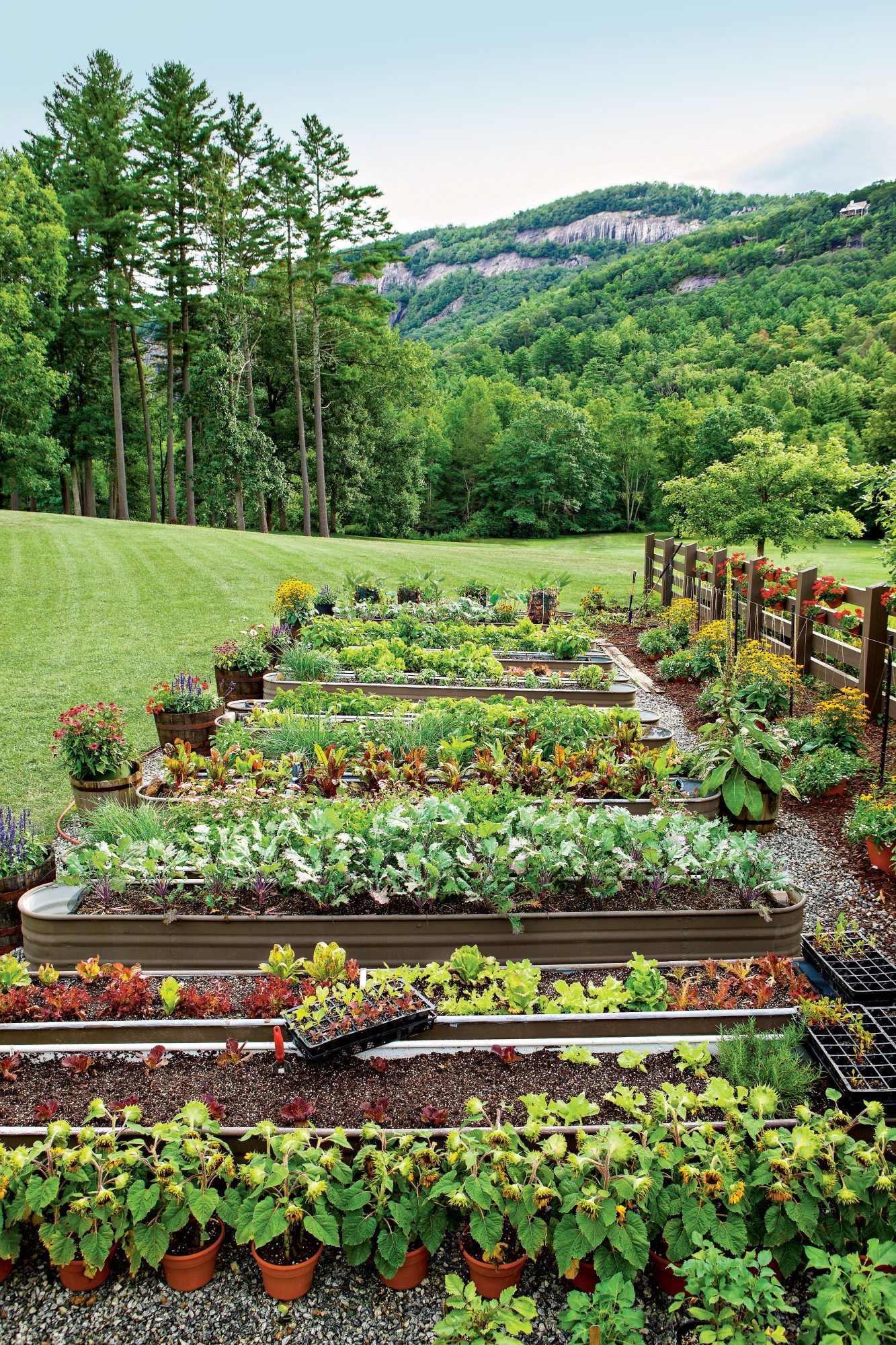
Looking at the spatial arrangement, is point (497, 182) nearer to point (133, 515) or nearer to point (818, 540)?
point (133, 515)

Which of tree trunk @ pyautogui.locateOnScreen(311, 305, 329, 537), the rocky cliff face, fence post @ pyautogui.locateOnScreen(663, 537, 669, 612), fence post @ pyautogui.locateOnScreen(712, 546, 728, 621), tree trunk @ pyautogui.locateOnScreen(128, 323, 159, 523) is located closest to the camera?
fence post @ pyautogui.locateOnScreen(712, 546, 728, 621)

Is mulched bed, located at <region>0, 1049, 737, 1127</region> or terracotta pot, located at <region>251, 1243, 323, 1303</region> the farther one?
mulched bed, located at <region>0, 1049, 737, 1127</region>

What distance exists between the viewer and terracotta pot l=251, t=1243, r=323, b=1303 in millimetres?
2000

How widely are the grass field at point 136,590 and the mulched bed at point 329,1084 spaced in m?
3.09

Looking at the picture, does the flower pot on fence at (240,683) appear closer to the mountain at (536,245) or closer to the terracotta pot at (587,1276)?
the terracotta pot at (587,1276)

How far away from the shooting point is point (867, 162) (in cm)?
4875

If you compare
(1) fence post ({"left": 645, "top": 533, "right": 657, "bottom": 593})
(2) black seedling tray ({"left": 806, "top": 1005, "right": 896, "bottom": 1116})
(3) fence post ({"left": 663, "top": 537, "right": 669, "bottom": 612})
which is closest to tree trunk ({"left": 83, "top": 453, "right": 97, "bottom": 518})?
(1) fence post ({"left": 645, "top": 533, "right": 657, "bottom": 593})

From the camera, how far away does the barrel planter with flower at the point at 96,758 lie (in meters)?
4.93

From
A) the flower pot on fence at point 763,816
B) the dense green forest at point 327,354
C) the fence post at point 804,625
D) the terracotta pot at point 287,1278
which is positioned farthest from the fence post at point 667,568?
the terracotta pot at point 287,1278

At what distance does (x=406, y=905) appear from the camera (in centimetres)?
346

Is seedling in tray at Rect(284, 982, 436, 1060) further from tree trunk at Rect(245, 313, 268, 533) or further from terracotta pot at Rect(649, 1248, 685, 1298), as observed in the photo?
tree trunk at Rect(245, 313, 268, 533)

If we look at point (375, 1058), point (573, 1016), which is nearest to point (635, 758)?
point (573, 1016)

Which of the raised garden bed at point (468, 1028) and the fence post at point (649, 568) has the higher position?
the fence post at point (649, 568)

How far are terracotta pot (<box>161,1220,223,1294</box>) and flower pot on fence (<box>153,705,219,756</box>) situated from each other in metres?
4.10
